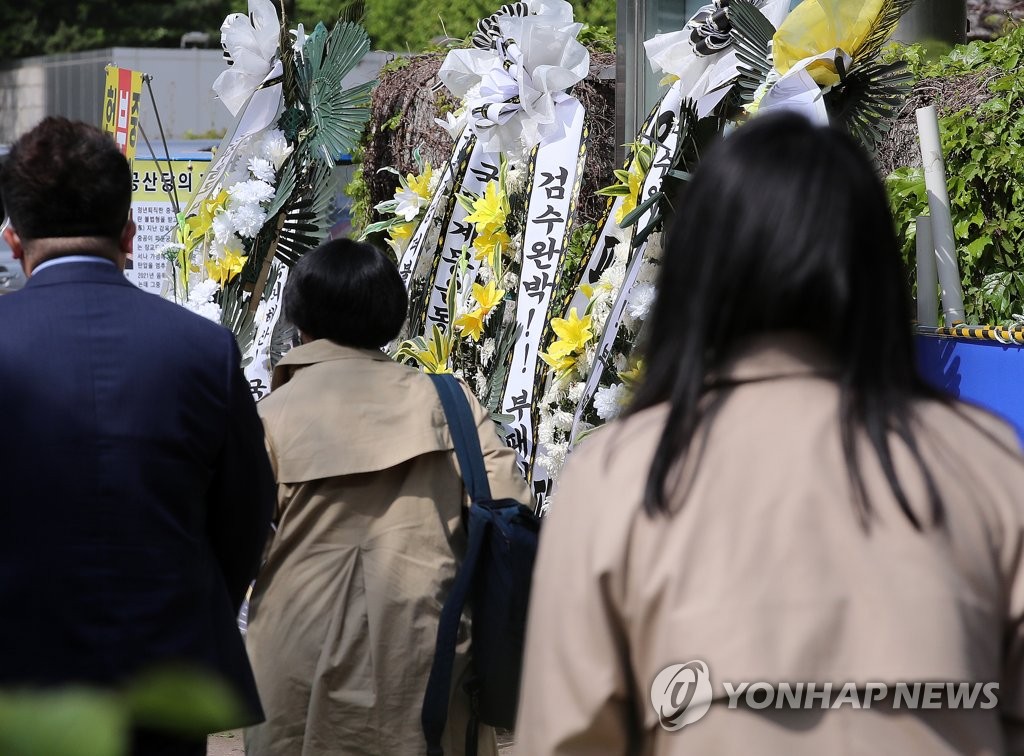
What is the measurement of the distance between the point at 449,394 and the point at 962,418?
158cm

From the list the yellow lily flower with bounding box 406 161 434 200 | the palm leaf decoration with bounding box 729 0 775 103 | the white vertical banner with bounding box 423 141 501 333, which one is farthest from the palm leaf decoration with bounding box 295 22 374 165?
the palm leaf decoration with bounding box 729 0 775 103

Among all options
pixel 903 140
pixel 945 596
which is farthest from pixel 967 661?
pixel 903 140

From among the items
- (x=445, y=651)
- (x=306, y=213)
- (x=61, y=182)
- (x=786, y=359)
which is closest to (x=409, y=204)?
(x=306, y=213)

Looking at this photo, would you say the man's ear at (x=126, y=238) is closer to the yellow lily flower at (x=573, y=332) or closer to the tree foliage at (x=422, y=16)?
the yellow lily flower at (x=573, y=332)

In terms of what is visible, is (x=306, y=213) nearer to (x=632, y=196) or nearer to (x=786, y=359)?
(x=632, y=196)

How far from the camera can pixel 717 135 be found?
3.55m

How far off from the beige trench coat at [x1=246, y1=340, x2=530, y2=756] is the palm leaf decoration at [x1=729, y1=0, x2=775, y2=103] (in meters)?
1.32

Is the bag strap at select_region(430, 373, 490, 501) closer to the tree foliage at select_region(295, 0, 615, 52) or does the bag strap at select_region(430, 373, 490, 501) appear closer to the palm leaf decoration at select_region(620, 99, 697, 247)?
the palm leaf decoration at select_region(620, 99, 697, 247)

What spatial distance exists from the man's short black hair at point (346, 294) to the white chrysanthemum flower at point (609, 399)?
1.05 metres

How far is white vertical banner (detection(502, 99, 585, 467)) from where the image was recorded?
415 cm

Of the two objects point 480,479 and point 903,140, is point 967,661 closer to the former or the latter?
point 480,479

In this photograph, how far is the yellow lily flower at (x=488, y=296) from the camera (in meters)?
4.45

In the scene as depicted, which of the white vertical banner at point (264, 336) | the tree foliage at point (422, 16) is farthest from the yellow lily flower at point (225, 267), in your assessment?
the tree foliage at point (422, 16)

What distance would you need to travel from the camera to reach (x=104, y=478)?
Answer: 6.85ft
